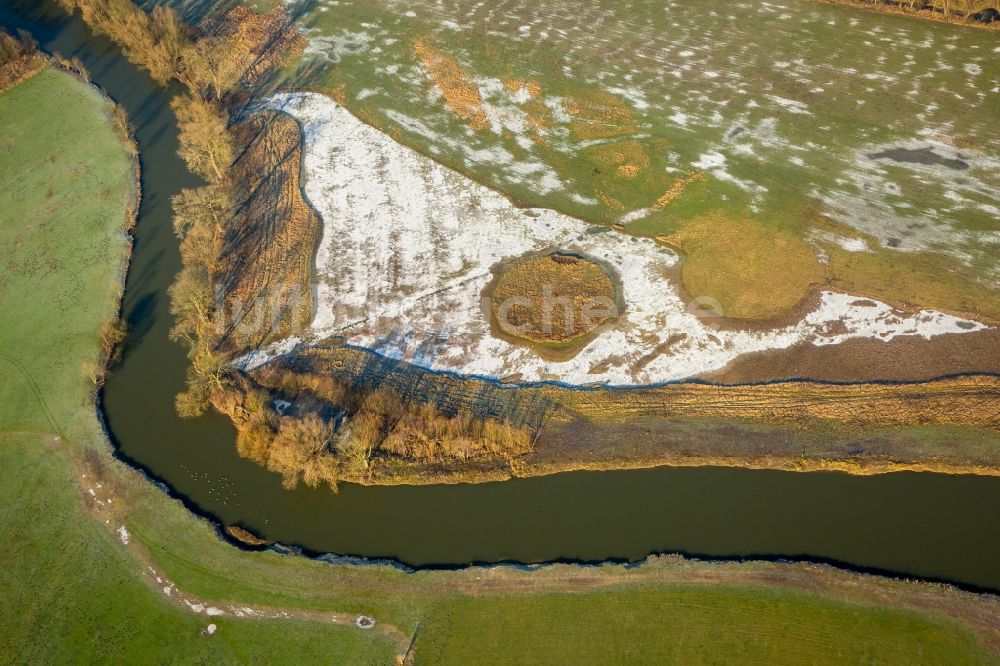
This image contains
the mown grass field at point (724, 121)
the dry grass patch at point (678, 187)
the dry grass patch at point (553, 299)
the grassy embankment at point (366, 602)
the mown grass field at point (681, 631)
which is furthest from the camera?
the dry grass patch at point (678, 187)

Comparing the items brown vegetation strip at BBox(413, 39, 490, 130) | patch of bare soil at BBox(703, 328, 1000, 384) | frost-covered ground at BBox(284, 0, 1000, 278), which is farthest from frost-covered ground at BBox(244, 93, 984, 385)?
brown vegetation strip at BBox(413, 39, 490, 130)

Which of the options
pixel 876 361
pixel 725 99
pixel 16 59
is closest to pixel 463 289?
pixel 876 361

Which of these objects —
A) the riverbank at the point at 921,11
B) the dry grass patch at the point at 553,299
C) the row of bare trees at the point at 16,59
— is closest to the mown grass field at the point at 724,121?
the riverbank at the point at 921,11

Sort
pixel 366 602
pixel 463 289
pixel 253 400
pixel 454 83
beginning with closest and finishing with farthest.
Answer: pixel 366 602, pixel 253 400, pixel 463 289, pixel 454 83

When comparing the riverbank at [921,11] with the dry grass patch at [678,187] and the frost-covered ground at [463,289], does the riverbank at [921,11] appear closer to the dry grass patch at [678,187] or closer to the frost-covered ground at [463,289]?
the dry grass patch at [678,187]

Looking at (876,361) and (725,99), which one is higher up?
(725,99)

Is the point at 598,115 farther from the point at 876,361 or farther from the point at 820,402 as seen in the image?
the point at 820,402
